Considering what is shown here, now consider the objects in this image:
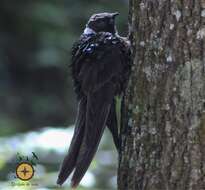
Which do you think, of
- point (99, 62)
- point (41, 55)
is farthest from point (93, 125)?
point (41, 55)

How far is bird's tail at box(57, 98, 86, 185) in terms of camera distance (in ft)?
13.5

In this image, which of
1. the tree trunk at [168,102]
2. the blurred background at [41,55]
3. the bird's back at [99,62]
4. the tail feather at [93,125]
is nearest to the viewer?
the tree trunk at [168,102]

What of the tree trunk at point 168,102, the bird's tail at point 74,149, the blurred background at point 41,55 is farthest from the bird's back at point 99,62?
the blurred background at point 41,55

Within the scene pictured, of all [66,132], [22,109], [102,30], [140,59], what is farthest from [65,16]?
[140,59]

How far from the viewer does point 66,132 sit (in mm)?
5617

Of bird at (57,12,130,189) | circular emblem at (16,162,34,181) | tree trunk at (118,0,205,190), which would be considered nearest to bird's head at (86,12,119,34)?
bird at (57,12,130,189)

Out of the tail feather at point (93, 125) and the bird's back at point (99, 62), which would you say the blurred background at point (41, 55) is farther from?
the tail feather at point (93, 125)

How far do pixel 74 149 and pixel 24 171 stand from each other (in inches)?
27.5

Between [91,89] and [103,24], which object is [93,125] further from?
[103,24]

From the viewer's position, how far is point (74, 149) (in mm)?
4199

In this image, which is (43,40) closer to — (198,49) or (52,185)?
(52,185)

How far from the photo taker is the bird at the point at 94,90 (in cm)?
414

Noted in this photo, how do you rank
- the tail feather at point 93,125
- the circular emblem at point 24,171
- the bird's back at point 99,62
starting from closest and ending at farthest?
1. the tail feather at point 93,125
2. the bird's back at point 99,62
3. the circular emblem at point 24,171

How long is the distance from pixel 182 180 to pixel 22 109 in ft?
26.5
